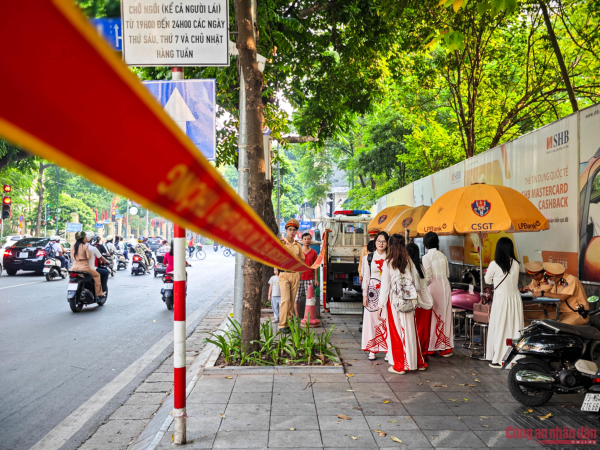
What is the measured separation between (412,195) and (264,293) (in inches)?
362

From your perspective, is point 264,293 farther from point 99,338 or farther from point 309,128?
point 309,128

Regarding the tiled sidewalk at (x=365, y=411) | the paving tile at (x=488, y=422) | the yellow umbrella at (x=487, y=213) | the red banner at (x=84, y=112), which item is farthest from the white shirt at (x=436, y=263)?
the red banner at (x=84, y=112)

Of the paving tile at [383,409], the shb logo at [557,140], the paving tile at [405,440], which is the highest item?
the shb logo at [557,140]

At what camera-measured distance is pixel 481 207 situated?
746 cm

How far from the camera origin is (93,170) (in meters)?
0.90

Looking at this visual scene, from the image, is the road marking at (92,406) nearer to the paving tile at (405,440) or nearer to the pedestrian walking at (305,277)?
the paving tile at (405,440)

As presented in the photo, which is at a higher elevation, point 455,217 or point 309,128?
point 309,128

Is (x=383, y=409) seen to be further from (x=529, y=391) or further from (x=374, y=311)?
(x=374, y=311)

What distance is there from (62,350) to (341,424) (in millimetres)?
5194

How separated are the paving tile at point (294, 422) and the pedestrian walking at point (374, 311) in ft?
8.58

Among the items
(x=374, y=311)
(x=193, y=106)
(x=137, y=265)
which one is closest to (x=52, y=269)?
(x=137, y=265)

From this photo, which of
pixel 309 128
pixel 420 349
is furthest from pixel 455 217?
pixel 309 128

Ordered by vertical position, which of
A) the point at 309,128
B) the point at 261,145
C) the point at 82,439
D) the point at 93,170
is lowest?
the point at 82,439

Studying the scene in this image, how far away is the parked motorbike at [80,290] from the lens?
1120 centimetres
